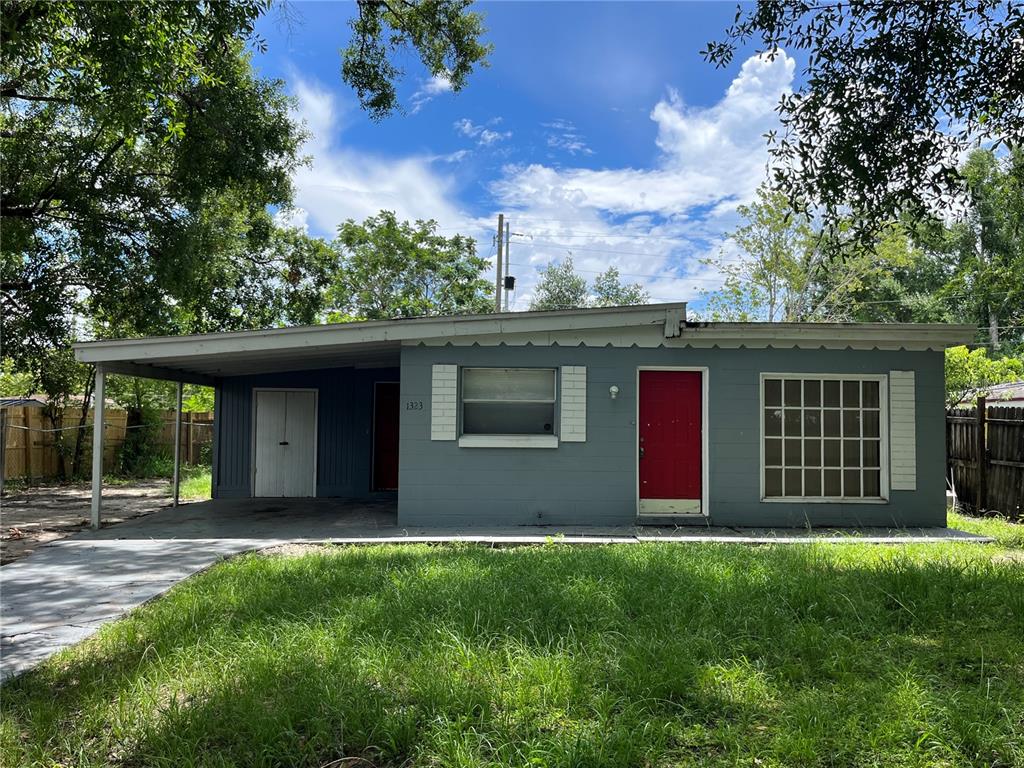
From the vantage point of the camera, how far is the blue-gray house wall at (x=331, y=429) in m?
12.4

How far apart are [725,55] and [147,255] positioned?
10763mm

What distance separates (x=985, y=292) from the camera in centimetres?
855

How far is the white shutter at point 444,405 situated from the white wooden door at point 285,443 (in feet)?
14.8

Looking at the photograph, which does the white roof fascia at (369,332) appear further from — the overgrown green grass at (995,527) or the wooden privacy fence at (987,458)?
the wooden privacy fence at (987,458)

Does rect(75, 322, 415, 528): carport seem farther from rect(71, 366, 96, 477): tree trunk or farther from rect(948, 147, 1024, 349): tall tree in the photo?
rect(71, 366, 96, 477): tree trunk

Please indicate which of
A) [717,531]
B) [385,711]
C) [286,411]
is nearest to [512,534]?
[717,531]

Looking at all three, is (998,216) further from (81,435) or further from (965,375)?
(81,435)

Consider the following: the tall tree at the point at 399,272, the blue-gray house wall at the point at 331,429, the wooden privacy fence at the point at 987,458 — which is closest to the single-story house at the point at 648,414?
the wooden privacy fence at the point at 987,458

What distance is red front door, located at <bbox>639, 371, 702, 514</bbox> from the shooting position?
29.7 ft

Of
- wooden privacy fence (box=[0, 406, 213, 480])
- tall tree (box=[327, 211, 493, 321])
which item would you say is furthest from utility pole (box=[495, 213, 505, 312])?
wooden privacy fence (box=[0, 406, 213, 480])

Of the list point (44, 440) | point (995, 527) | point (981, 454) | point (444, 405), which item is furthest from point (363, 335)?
point (44, 440)

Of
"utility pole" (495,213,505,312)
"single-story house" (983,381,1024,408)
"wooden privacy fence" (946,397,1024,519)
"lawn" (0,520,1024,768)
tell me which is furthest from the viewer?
"utility pole" (495,213,505,312)

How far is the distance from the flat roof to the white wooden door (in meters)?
3.30

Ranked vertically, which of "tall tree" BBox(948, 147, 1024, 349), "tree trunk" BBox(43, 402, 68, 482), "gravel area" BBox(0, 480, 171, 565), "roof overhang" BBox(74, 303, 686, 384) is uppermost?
"tall tree" BBox(948, 147, 1024, 349)
